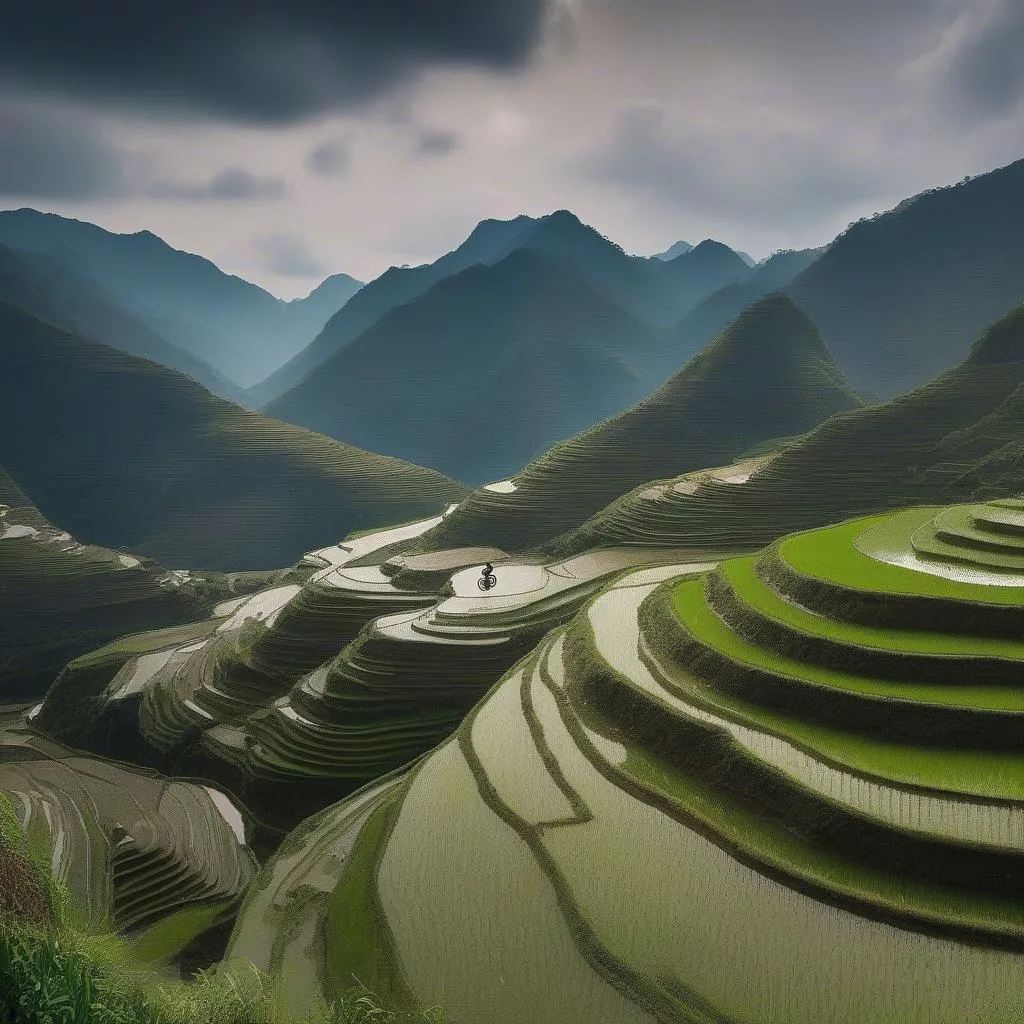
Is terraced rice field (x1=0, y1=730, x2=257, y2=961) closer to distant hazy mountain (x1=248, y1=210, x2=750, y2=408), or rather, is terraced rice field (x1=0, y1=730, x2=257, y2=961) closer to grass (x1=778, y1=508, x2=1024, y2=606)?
grass (x1=778, y1=508, x2=1024, y2=606)

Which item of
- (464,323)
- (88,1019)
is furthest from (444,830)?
(464,323)

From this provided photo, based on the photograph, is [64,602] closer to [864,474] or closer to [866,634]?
[866,634]

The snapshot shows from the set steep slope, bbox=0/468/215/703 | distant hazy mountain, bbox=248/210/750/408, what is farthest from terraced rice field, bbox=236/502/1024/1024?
distant hazy mountain, bbox=248/210/750/408

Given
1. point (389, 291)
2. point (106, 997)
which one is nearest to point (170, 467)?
point (106, 997)

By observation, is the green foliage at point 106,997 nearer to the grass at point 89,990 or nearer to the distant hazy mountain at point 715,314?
the grass at point 89,990

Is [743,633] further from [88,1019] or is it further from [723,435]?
[723,435]

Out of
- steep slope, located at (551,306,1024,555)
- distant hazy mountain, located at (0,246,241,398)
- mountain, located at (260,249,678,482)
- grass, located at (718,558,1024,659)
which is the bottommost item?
grass, located at (718,558,1024,659)
